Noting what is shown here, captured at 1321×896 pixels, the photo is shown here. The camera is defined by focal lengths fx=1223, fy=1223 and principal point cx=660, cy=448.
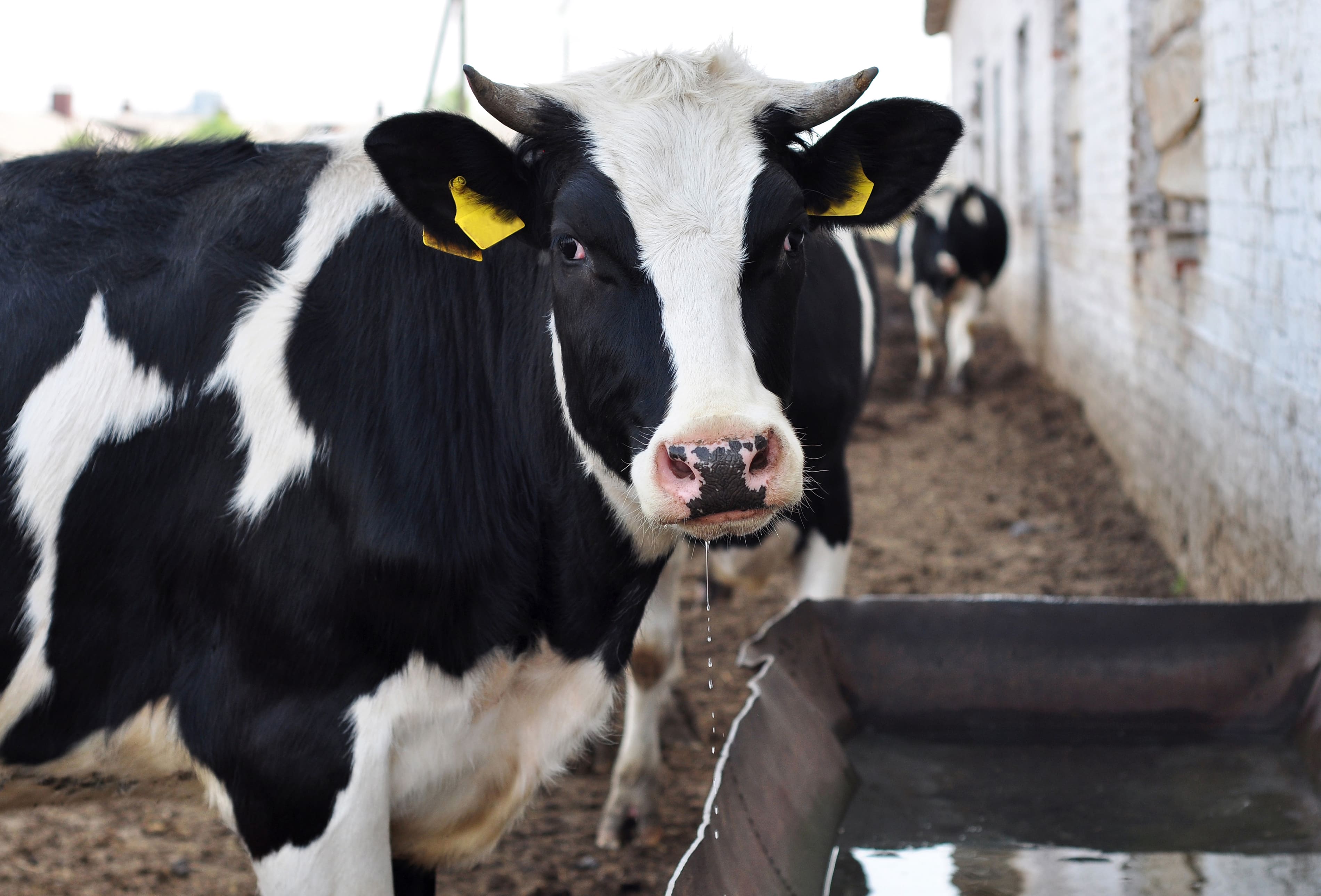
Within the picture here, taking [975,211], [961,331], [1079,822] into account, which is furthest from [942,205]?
[1079,822]

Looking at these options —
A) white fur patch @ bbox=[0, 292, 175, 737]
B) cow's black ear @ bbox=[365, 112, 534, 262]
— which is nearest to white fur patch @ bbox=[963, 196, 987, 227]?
cow's black ear @ bbox=[365, 112, 534, 262]

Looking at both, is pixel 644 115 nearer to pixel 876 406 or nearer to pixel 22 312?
pixel 22 312

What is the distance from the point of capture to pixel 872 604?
3449mm

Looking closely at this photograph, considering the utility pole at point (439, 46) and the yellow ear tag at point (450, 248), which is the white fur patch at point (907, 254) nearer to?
the utility pole at point (439, 46)

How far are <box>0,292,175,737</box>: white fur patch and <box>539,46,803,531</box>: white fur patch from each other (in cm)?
92

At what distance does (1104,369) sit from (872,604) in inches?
188

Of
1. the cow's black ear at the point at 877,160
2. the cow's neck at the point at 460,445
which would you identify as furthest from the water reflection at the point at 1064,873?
the cow's black ear at the point at 877,160

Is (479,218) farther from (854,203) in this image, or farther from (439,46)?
(439,46)

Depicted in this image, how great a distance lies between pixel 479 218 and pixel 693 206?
43cm

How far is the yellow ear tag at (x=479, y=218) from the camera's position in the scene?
2188 millimetres

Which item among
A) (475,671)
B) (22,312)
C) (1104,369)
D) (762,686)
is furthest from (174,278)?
(1104,369)

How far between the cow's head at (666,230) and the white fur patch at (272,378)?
234mm

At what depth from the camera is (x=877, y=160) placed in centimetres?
244

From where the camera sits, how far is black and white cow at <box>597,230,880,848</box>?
10.8 ft
